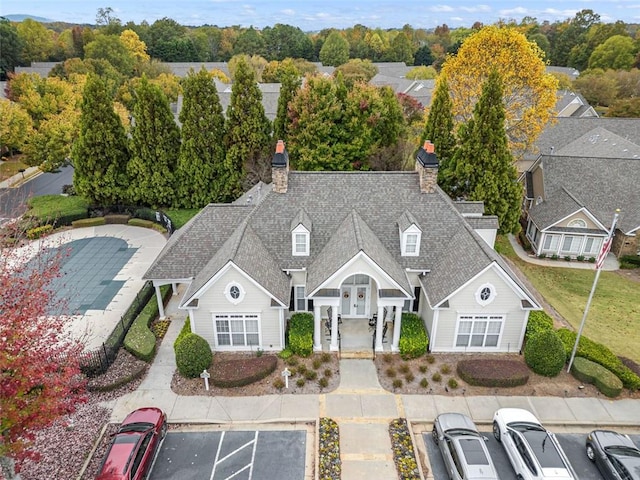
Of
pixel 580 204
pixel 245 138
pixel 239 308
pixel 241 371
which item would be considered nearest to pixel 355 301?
pixel 239 308

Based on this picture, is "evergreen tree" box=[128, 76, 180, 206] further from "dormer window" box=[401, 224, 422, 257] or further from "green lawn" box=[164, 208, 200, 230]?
"dormer window" box=[401, 224, 422, 257]

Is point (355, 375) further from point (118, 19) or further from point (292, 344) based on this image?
point (118, 19)

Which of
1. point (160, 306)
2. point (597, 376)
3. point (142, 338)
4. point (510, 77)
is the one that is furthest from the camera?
point (510, 77)

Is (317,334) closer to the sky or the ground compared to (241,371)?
closer to the sky

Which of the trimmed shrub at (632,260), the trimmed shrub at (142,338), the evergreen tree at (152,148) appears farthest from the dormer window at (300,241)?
the trimmed shrub at (632,260)

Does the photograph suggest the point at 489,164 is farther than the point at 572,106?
No

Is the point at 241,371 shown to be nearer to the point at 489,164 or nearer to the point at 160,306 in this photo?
the point at 160,306

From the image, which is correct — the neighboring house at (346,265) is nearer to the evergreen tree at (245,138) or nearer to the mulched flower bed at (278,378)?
the mulched flower bed at (278,378)

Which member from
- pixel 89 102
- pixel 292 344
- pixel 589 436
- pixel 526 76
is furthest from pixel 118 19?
pixel 589 436
